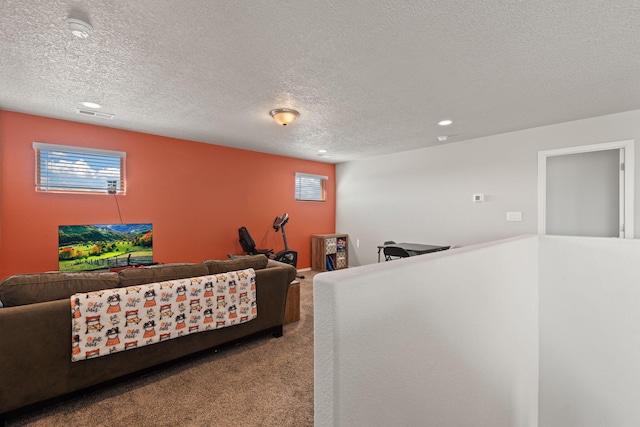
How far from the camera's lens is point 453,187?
4.71 metres

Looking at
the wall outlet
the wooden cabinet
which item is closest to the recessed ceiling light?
the wooden cabinet

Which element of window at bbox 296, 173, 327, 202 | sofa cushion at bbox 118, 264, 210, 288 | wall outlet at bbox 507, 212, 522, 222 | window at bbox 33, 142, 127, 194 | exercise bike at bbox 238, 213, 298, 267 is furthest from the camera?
window at bbox 296, 173, 327, 202

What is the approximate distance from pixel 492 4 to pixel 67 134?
15.1 ft

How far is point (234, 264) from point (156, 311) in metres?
0.75

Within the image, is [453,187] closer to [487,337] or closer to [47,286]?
[487,337]

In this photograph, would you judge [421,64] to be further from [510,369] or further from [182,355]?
[182,355]

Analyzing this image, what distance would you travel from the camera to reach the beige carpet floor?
1.73 metres

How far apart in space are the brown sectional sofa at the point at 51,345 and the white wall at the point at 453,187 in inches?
163

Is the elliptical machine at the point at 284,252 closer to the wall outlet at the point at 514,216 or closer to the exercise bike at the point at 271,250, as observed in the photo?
the exercise bike at the point at 271,250

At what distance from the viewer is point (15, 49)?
1.95 m

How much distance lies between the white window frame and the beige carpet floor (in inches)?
153

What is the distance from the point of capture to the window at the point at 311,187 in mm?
6062

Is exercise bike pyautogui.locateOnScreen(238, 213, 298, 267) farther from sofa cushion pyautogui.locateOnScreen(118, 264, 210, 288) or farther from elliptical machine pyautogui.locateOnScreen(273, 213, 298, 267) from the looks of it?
sofa cushion pyautogui.locateOnScreen(118, 264, 210, 288)

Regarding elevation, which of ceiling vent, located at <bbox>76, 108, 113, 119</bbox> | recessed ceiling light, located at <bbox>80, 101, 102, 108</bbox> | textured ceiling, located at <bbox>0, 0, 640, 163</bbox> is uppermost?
ceiling vent, located at <bbox>76, 108, 113, 119</bbox>
